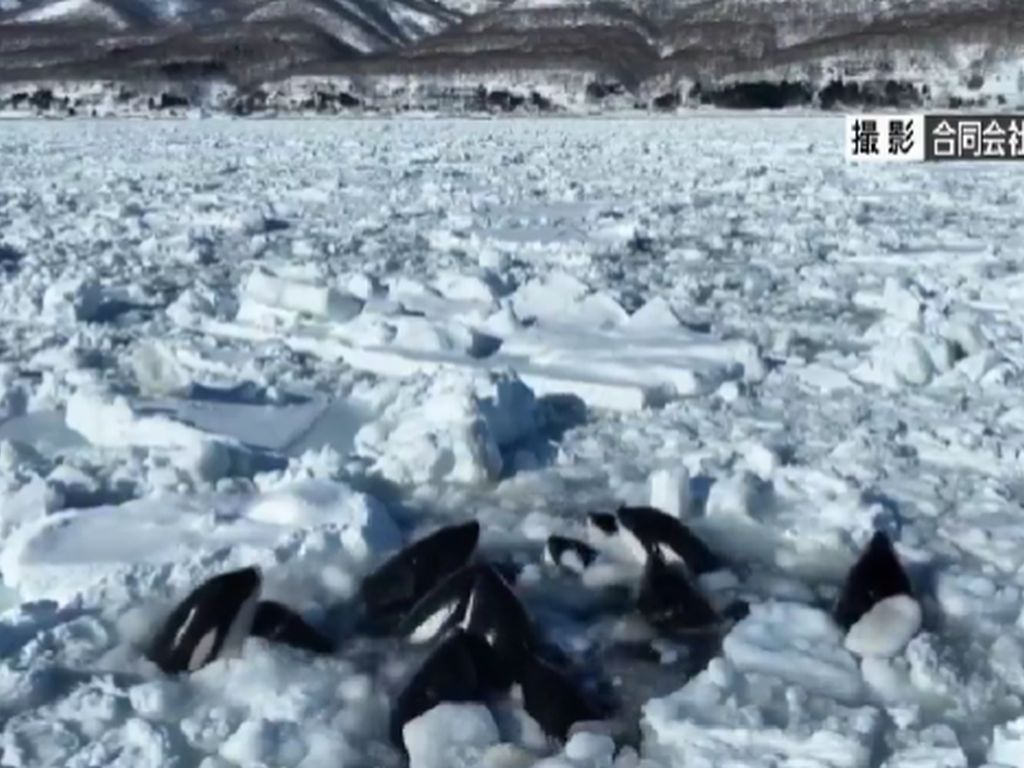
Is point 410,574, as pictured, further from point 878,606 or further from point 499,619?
point 878,606

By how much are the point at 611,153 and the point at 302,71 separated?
44.0 metres

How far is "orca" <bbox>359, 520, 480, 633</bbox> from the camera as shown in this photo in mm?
2939

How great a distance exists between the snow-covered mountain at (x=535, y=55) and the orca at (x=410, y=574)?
45186 millimetres

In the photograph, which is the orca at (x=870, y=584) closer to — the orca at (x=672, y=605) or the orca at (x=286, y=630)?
the orca at (x=672, y=605)

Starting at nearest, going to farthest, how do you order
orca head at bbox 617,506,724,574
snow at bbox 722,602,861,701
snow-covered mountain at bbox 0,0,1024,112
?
snow at bbox 722,602,861,701
orca head at bbox 617,506,724,574
snow-covered mountain at bbox 0,0,1024,112

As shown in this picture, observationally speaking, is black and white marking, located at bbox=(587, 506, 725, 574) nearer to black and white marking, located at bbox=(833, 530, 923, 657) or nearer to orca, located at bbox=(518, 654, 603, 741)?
black and white marking, located at bbox=(833, 530, 923, 657)

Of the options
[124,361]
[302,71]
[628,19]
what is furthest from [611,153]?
[628,19]

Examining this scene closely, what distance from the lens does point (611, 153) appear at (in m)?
18.2

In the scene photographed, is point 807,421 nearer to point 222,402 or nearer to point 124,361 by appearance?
point 222,402

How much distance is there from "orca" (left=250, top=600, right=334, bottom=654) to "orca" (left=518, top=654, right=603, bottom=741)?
451mm

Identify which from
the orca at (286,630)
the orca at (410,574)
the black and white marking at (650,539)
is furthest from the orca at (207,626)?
the black and white marking at (650,539)

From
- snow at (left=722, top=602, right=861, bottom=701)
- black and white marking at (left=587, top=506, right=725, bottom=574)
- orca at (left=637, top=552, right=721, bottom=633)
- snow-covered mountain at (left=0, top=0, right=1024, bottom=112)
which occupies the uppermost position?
snow-covered mountain at (left=0, top=0, right=1024, bottom=112)

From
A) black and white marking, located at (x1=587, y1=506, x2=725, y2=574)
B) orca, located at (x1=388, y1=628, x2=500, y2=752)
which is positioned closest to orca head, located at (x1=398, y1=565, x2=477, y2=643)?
orca, located at (x1=388, y1=628, x2=500, y2=752)

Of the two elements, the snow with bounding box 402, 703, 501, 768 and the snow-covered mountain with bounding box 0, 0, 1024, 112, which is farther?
the snow-covered mountain with bounding box 0, 0, 1024, 112
